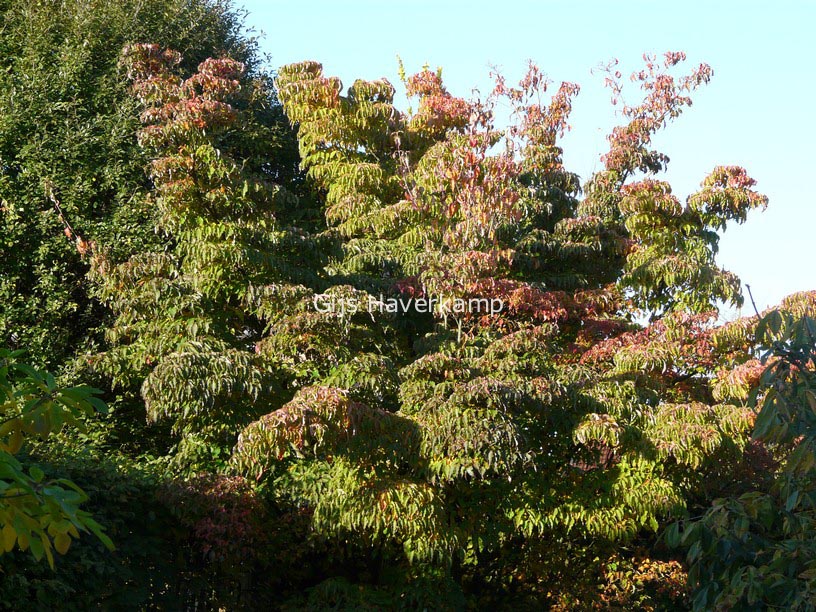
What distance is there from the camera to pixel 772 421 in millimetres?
4074

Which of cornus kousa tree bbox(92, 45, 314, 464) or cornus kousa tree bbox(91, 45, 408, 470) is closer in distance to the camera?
cornus kousa tree bbox(92, 45, 314, 464)

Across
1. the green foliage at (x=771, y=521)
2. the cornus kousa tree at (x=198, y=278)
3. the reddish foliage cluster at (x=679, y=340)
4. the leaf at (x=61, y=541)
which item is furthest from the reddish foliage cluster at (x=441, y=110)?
the leaf at (x=61, y=541)

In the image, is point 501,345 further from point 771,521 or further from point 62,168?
point 62,168

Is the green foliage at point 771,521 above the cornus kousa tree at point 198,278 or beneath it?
beneath

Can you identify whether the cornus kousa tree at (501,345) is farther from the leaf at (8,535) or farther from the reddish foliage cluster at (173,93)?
the leaf at (8,535)

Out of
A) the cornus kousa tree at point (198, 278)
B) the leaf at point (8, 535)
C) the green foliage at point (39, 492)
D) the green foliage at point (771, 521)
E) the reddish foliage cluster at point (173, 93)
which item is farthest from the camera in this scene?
the reddish foliage cluster at point (173, 93)

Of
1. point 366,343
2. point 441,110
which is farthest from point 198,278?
point 441,110

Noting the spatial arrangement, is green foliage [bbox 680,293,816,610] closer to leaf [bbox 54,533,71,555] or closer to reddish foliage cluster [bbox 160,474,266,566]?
leaf [bbox 54,533,71,555]

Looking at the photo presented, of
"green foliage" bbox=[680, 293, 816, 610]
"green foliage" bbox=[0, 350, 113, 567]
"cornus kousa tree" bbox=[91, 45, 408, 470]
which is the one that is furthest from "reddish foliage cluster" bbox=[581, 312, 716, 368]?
"green foliage" bbox=[0, 350, 113, 567]

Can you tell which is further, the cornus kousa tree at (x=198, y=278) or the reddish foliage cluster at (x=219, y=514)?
the cornus kousa tree at (x=198, y=278)

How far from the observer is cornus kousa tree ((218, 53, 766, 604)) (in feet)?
24.3

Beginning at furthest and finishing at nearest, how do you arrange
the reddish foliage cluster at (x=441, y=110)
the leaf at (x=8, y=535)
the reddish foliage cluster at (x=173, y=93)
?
the reddish foliage cluster at (x=441, y=110) → the reddish foliage cluster at (x=173, y=93) → the leaf at (x=8, y=535)

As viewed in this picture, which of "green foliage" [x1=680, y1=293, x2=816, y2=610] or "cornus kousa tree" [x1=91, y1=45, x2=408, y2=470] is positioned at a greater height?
"cornus kousa tree" [x1=91, y1=45, x2=408, y2=470]

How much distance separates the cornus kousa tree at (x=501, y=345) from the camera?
7.41 meters
